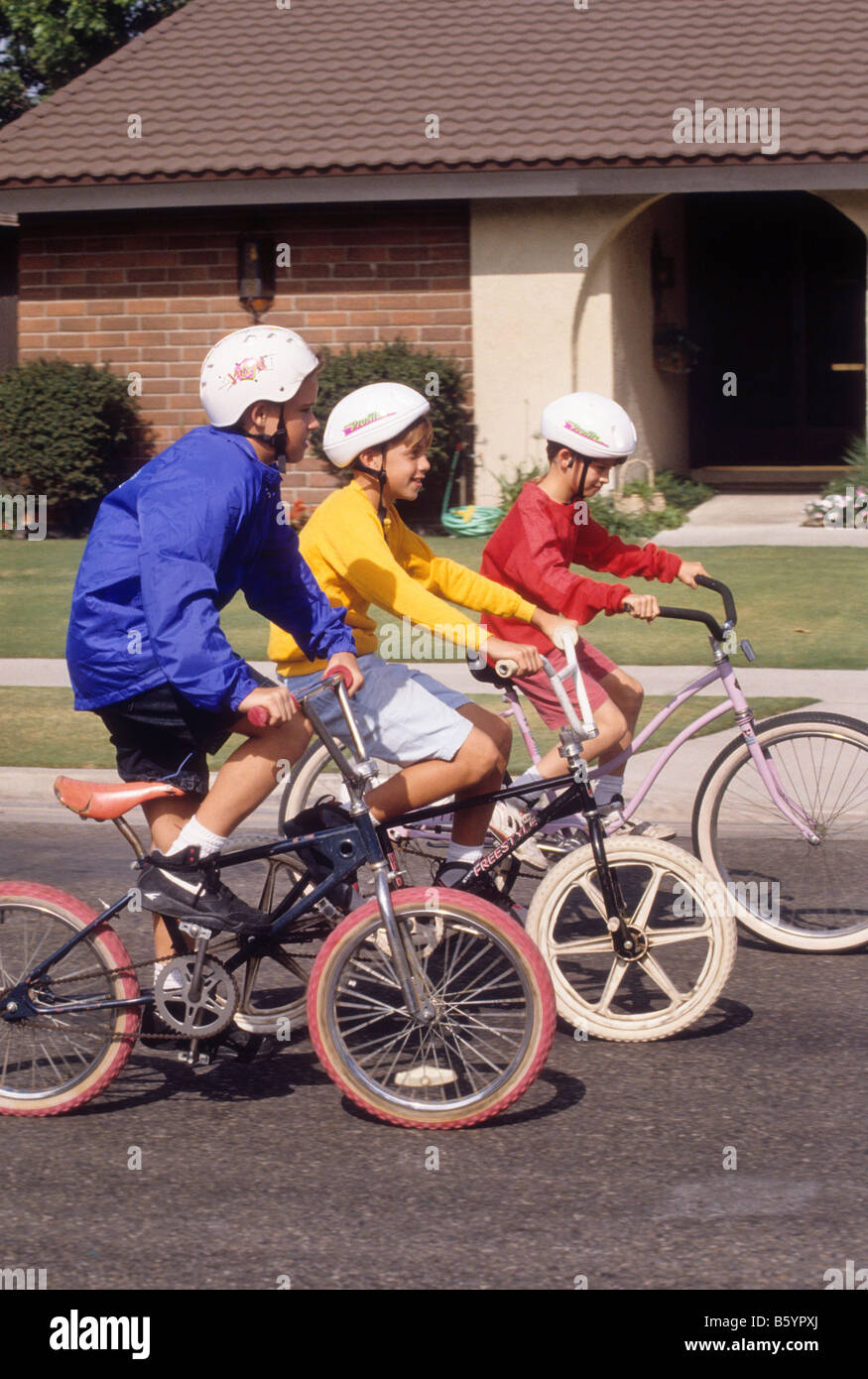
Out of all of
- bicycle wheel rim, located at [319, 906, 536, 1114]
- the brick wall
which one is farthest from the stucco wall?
bicycle wheel rim, located at [319, 906, 536, 1114]

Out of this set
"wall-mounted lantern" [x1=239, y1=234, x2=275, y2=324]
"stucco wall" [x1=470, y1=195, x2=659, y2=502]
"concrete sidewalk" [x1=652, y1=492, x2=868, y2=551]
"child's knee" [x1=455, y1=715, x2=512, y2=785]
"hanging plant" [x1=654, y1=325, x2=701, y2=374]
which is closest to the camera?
"child's knee" [x1=455, y1=715, x2=512, y2=785]

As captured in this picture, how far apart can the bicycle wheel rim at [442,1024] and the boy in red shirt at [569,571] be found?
105 centimetres

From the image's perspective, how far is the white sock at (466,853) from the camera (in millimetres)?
5555

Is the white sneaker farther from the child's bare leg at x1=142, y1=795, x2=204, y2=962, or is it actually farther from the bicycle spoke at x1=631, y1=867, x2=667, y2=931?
the child's bare leg at x1=142, y1=795, x2=204, y2=962

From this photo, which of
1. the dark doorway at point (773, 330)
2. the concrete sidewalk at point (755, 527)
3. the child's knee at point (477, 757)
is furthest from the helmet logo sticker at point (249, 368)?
the dark doorway at point (773, 330)

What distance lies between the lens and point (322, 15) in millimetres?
21000

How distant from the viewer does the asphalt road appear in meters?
3.93

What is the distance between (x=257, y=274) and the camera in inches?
744

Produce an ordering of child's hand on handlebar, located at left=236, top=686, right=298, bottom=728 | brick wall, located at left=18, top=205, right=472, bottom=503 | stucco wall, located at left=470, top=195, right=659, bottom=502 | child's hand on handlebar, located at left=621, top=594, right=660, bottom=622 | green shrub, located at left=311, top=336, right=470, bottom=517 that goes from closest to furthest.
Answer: child's hand on handlebar, located at left=236, top=686, right=298, bottom=728, child's hand on handlebar, located at left=621, top=594, right=660, bottom=622, green shrub, located at left=311, top=336, right=470, bottom=517, stucco wall, located at left=470, top=195, right=659, bottom=502, brick wall, located at left=18, top=205, right=472, bottom=503

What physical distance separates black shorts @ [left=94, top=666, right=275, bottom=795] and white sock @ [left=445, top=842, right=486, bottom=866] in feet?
2.97

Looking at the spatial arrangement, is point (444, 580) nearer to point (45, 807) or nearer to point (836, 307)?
point (45, 807)

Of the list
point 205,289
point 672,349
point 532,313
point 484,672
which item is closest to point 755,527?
point 532,313

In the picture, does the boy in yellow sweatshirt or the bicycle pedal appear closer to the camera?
the bicycle pedal

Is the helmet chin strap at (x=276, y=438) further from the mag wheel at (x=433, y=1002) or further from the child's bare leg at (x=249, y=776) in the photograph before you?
the mag wheel at (x=433, y=1002)
